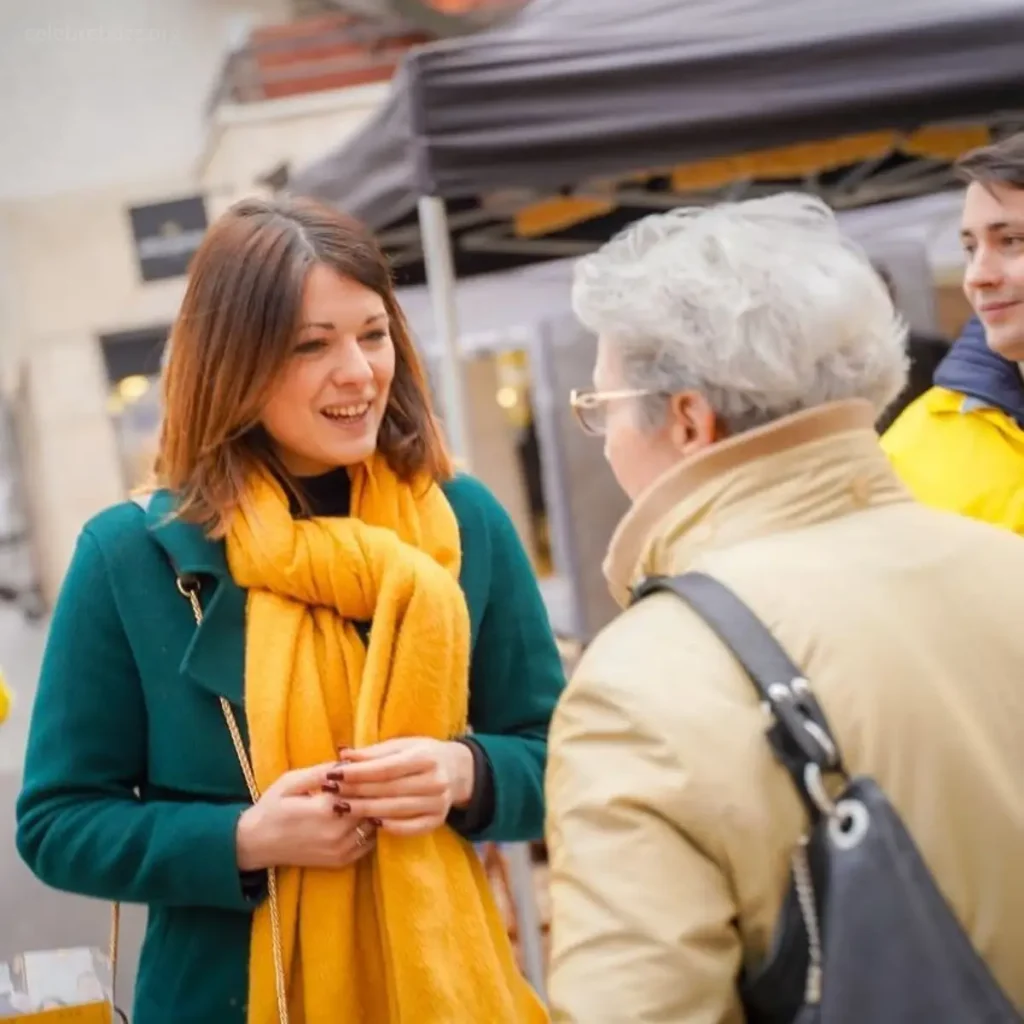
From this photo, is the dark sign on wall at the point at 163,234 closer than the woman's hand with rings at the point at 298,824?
No

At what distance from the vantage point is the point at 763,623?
1.03m

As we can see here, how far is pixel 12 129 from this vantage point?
3.21 m

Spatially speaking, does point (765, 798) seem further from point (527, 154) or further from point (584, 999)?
point (527, 154)

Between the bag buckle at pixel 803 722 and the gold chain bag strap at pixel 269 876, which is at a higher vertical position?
→ the bag buckle at pixel 803 722

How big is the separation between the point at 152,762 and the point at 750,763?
2.29ft

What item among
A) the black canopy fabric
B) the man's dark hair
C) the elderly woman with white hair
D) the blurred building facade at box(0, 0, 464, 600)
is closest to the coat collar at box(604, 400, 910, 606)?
the elderly woman with white hair

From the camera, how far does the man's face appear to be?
199 cm

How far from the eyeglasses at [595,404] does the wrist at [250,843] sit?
1.63 feet

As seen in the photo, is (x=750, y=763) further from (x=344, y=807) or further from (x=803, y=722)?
(x=344, y=807)

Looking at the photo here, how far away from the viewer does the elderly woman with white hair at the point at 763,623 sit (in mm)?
989

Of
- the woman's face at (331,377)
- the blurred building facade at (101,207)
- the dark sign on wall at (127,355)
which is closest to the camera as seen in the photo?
the woman's face at (331,377)

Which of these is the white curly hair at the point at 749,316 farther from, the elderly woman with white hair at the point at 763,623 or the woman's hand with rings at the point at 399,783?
the woman's hand with rings at the point at 399,783

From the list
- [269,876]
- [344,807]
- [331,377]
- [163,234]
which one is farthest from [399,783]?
[163,234]

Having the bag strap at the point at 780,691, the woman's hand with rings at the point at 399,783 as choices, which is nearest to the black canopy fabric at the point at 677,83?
the woman's hand with rings at the point at 399,783
